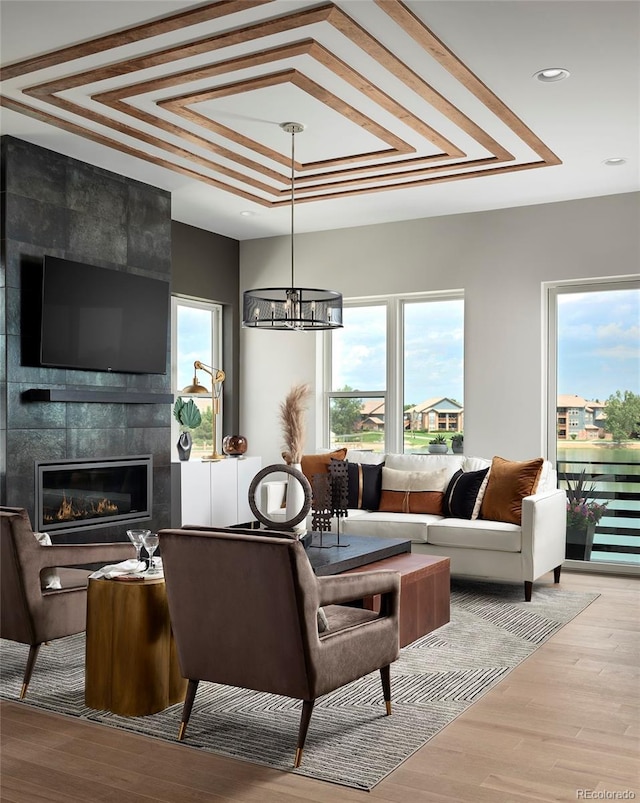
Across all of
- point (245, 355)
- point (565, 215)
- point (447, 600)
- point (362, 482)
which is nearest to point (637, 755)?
point (447, 600)

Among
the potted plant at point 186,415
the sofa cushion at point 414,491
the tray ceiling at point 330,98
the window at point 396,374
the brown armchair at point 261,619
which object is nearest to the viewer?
the brown armchair at point 261,619

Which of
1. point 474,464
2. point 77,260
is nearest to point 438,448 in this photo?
point 474,464

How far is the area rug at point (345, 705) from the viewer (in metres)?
2.86

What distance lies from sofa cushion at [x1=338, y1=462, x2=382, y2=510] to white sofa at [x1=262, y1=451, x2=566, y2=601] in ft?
0.26

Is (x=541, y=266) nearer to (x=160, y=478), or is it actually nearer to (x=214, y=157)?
(x=214, y=157)

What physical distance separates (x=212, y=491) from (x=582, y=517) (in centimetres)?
290

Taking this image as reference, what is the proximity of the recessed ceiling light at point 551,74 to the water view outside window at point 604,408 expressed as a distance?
2512mm

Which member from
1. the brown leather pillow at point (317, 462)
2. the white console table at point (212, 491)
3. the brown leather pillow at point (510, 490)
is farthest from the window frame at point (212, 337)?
the brown leather pillow at point (510, 490)

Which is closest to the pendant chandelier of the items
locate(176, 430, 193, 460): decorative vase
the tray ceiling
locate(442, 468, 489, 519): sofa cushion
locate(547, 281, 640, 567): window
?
the tray ceiling

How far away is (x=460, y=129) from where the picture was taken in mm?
4875

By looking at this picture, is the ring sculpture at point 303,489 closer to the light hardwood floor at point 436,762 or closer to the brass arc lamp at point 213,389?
the light hardwood floor at point 436,762

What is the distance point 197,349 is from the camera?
24.6 feet

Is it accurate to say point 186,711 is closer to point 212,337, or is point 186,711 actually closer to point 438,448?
point 438,448

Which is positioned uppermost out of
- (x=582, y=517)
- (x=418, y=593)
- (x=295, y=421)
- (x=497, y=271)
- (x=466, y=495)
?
(x=497, y=271)
